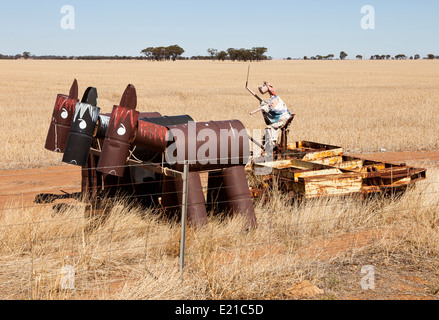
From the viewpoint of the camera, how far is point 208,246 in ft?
20.0

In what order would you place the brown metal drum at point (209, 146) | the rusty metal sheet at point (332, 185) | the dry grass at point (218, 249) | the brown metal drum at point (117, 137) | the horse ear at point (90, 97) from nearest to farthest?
the dry grass at point (218, 249)
the brown metal drum at point (117, 137)
the horse ear at point (90, 97)
the brown metal drum at point (209, 146)
the rusty metal sheet at point (332, 185)

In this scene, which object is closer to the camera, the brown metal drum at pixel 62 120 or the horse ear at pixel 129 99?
the horse ear at pixel 129 99

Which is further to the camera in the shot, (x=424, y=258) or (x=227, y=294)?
(x=424, y=258)

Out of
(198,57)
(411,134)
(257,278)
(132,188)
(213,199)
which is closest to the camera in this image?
(257,278)

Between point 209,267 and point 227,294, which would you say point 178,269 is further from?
point 227,294

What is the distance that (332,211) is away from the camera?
766 centimetres

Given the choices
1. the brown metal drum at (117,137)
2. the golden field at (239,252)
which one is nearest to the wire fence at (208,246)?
the golden field at (239,252)

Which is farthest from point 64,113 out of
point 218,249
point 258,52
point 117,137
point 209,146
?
point 258,52

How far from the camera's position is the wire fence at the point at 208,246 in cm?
513

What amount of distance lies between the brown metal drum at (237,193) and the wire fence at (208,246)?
0.16m

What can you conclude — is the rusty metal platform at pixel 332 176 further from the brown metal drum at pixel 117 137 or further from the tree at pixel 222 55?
the tree at pixel 222 55

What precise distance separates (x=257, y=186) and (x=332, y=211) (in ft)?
4.40

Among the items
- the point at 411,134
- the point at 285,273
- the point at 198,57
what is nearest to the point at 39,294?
the point at 285,273

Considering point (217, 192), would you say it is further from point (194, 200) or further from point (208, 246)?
point (208, 246)
